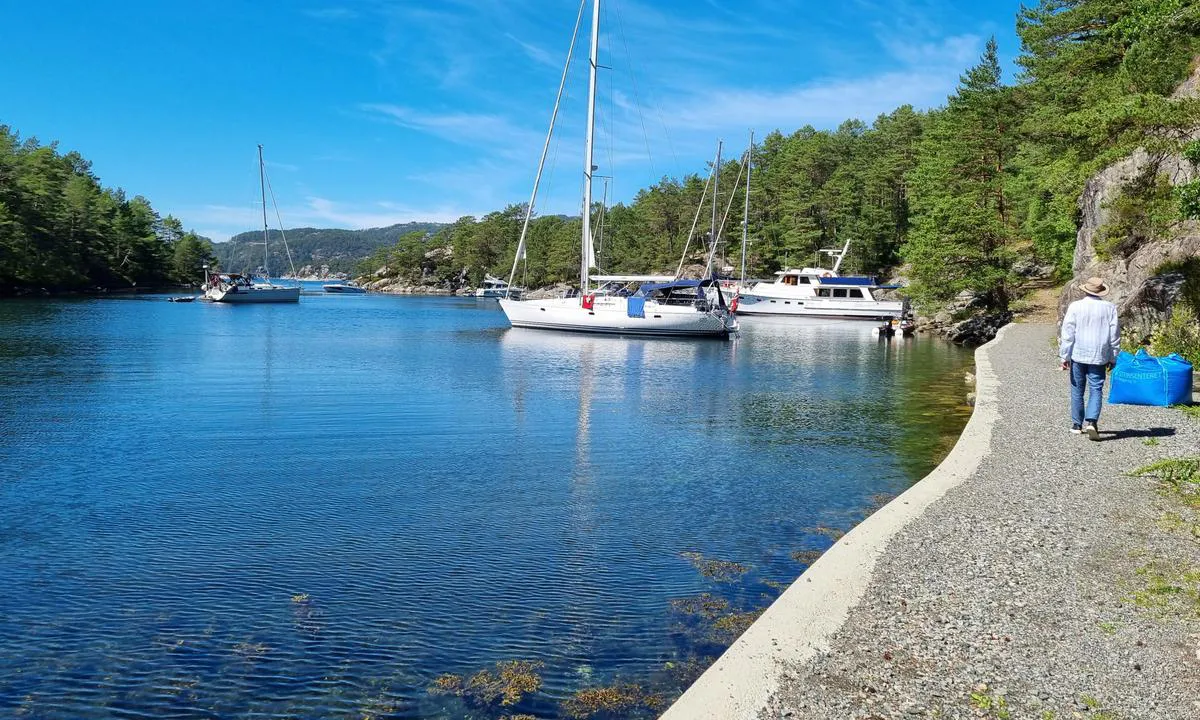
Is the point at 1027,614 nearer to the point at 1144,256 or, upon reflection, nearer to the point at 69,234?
the point at 1144,256

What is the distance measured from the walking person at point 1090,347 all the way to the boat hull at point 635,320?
1180 inches

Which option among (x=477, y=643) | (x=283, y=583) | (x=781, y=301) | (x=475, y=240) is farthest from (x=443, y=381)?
(x=475, y=240)

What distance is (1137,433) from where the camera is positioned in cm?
1207

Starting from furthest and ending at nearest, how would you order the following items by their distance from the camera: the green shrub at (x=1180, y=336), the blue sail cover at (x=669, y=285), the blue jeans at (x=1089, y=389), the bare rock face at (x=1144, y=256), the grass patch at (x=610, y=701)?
the blue sail cover at (x=669, y=285) → the bare rock face at (x=1144, y=256) → the green shrub at (x=1180, y=336) → the blue jeans at (x=1089, y=389) → the grass patch at (x=610, y=701)

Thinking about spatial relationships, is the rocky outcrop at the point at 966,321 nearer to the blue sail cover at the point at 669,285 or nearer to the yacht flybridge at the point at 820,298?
the yacht flybridge at the point at 820,298

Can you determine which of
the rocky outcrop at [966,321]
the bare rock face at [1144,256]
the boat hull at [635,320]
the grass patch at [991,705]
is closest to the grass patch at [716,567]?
the grass patch at [991,705]

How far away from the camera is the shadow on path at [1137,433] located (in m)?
11.9

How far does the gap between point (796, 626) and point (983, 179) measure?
47417mm

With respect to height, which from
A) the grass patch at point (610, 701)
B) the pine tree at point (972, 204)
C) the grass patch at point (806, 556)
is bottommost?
the grass patch at point (610, 701)

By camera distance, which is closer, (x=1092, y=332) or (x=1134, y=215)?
(x=1092, y=332)

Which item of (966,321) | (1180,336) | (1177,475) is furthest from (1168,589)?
(966,321)

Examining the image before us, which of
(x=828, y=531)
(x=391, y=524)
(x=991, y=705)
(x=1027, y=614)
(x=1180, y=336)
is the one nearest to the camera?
(x=991, y=705)

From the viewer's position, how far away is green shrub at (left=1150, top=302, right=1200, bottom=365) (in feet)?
59.4

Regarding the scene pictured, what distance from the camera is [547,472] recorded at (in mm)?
12727
